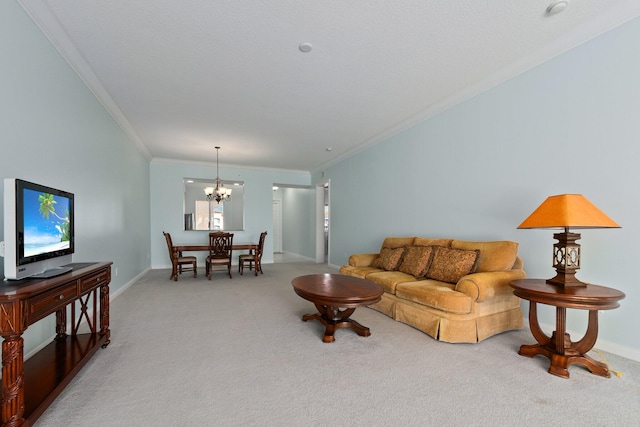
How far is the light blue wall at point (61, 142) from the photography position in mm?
1993

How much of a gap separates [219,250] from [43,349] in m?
3.79

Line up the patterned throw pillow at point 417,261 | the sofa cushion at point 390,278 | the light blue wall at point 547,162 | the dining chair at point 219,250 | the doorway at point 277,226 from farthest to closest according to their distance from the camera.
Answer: the doorway at point 277,226 < the dining chair at point 219,250 < the patterned throw pillow at point 417,261 < the sofa cushion at point 390,278 < the light blue wall at point 547,162

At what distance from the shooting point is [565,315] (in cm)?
214

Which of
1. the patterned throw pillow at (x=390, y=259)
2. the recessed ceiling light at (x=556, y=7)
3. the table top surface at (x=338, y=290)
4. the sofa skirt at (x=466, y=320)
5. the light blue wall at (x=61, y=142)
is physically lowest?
the sofa skirt at (x=466, y=320)

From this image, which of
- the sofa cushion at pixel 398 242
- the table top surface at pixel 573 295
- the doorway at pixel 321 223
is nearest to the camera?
the table top surface at pixel 573 295

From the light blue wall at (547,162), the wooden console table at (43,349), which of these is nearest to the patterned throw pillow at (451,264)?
the light blue wall at (547,162)

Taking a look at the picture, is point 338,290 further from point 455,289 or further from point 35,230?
point 35,230

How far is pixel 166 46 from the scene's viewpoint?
265 cm

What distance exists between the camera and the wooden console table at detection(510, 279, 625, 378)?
1.99 metres

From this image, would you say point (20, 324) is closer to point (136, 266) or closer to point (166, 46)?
point (166, 46)

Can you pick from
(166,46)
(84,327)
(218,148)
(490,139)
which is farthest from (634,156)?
(218,148)

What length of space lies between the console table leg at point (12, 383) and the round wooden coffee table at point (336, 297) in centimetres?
186

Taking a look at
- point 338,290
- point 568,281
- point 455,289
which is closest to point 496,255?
point 455,289

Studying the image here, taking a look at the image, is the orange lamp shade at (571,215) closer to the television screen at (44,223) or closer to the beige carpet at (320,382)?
the beige carpet at (320,382)
